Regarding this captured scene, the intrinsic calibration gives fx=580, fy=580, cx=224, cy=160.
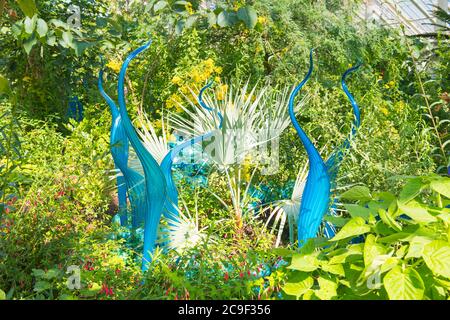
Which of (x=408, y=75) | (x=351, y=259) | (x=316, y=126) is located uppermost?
(x=408, y=75)

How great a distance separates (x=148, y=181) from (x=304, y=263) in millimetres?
1623

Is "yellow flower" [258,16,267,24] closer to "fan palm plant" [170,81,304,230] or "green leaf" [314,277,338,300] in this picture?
"fan palm plant" [170,81,304,230]

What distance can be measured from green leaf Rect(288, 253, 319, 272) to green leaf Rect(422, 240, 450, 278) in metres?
0.30

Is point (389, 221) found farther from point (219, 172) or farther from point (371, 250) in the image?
point (219, 172)

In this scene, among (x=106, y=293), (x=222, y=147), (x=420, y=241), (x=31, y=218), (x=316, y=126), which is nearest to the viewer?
(x=420, y=241)

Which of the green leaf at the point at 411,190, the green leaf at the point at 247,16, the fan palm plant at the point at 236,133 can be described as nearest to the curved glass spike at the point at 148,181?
the fan palm plant at the point at 236,133

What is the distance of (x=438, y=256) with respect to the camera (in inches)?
54.2

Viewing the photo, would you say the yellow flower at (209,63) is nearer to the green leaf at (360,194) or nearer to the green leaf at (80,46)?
the green leaf at (80,46)

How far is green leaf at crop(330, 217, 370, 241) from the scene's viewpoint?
61.0 inches
